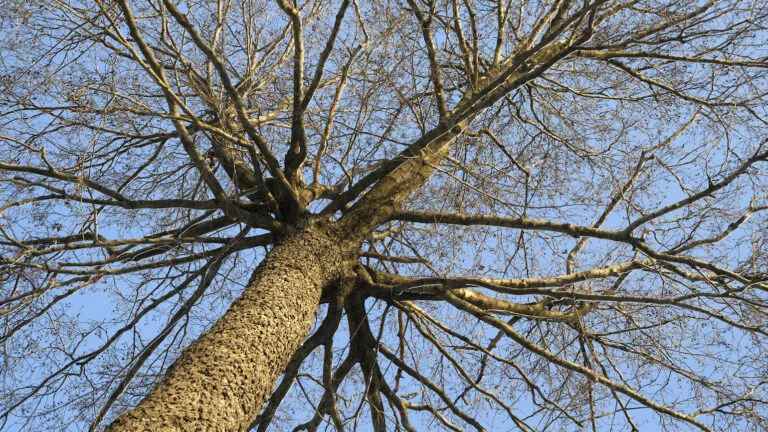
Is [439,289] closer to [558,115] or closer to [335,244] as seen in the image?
[335,244]

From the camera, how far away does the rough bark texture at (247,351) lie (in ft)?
8.28

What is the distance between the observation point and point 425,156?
440cm

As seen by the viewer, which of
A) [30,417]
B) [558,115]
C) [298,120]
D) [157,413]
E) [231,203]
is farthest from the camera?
[558,115]

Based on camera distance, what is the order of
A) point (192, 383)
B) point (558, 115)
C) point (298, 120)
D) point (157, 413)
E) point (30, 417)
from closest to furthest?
1. point (157, 413)
2. point (192, 383)
3. point (298, 120)
4. point (30, 417)
5. point (558, 115)

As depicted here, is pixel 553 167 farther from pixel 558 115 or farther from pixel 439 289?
pixel 439 289

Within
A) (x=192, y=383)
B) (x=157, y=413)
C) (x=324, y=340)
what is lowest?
(x=157, y=413)

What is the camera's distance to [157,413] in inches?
96.3

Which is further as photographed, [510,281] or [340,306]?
[340,306]

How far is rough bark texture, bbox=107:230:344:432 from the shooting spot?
8.28 feet

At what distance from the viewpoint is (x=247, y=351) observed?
9.84 ft

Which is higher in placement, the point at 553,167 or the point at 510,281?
the point at 553,167

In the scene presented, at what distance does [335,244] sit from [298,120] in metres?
0.80

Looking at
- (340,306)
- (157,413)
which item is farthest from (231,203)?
(157,413)

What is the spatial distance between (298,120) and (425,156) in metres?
1.04
